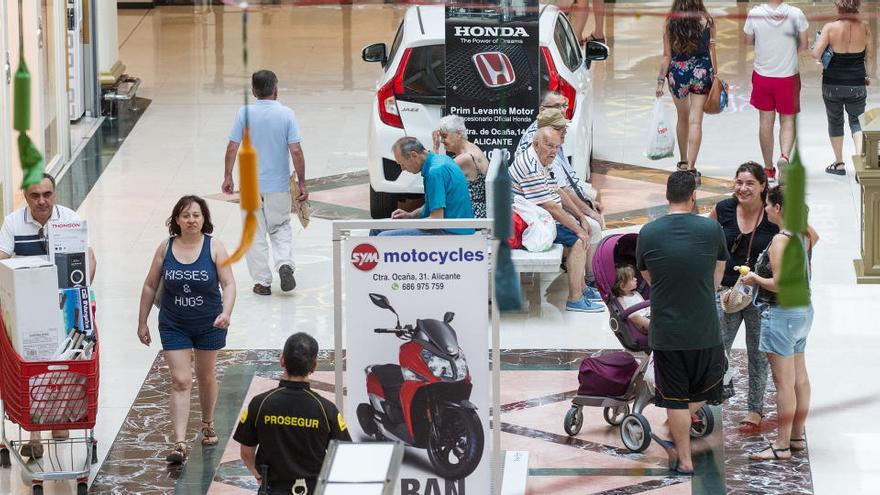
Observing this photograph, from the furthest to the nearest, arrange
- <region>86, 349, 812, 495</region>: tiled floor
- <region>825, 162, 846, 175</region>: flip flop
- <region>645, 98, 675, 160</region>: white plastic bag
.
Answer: <region>825, 162, 846, 175</region>: flip flop → <region>645, 98, 675, 160</region>: white plastic bag → <region>86, 349, 812, 495</region>: tiled floor

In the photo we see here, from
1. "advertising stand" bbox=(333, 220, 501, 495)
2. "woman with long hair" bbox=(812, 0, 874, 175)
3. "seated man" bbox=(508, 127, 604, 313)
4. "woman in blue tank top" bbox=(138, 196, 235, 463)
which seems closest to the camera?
"advertising stand" bbox=(333, 220, 501, 495)

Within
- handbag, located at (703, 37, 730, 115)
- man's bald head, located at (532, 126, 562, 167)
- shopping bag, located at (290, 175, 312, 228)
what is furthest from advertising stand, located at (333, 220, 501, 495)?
handbag, located at (703, 37, 730, 115)

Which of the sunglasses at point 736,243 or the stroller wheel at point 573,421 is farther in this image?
the stroller wheel at point 573,421

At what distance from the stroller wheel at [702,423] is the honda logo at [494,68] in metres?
3.35

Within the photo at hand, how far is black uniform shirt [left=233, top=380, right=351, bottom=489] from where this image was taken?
20.0 feet

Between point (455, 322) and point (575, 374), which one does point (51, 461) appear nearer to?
point (455, 322)

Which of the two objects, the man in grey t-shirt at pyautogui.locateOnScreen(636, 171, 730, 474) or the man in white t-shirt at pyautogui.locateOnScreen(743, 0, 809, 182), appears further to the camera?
the man in white t-shirt at pyautogui.locateOnScreen(743, 0, 809, 182)

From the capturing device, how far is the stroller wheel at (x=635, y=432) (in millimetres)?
8367

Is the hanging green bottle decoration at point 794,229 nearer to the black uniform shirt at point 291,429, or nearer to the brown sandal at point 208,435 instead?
the black uniform shirt at point 291,429

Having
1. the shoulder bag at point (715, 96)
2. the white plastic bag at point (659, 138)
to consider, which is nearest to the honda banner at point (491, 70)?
the white plastic bag at point (659, 138)

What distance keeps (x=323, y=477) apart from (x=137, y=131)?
44.5 feet

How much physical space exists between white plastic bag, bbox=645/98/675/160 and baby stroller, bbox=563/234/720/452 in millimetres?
5458

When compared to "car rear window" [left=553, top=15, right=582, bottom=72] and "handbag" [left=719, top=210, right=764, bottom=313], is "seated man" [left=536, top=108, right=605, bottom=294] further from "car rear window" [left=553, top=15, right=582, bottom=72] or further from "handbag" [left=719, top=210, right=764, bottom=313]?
"handbag" [left=719, top=210, right=764, bottom=313]

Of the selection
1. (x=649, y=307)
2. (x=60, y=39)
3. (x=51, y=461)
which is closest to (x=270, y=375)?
(x=51, y=461)
